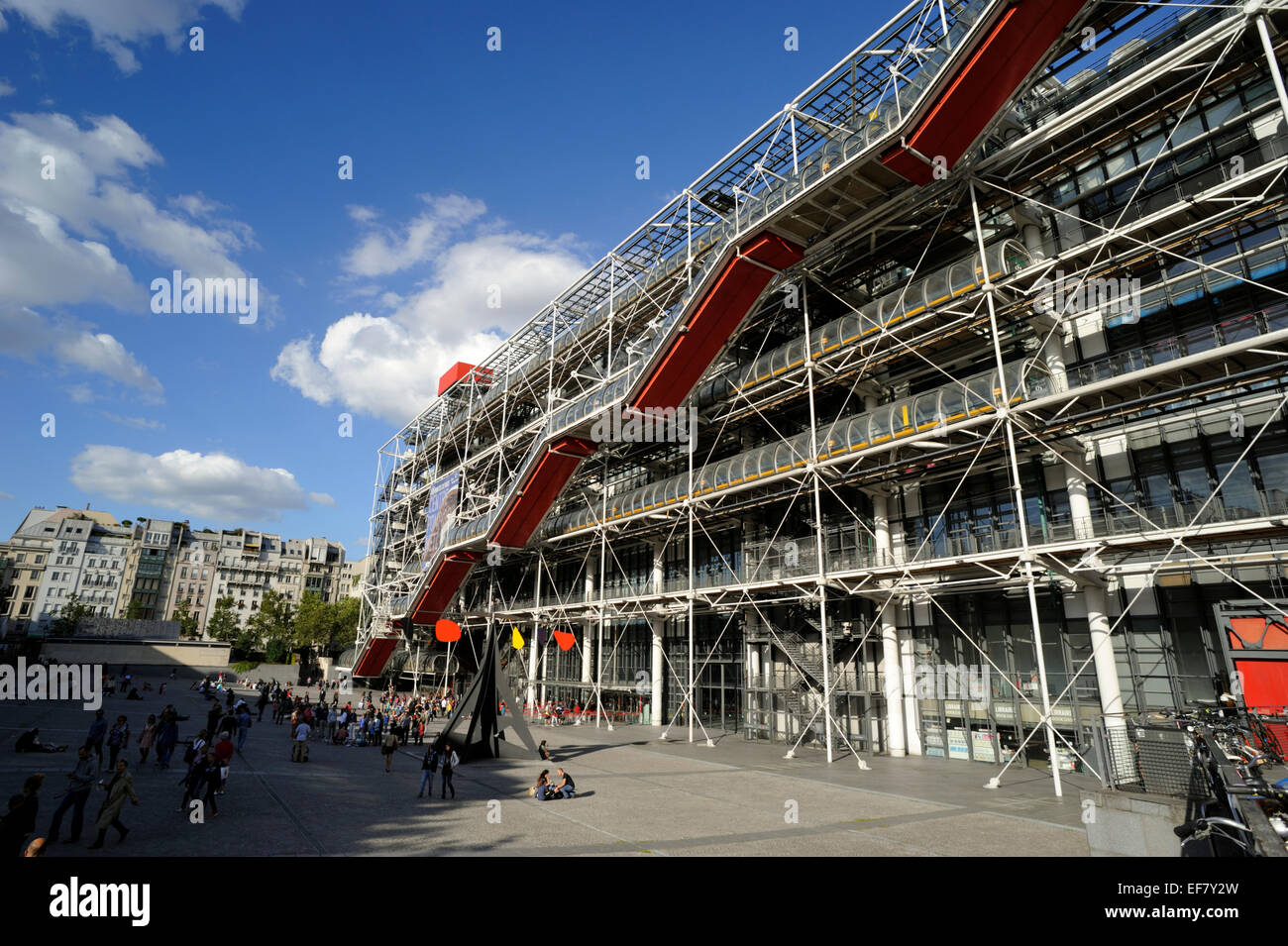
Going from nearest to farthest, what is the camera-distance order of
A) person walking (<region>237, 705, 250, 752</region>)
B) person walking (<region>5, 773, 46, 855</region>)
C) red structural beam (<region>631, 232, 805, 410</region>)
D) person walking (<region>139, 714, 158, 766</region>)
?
person walking (<region>5, 773, 46, 855</region>) → person walking (<region>139, 714, 158, 766</region>) → person walking (<region>237, 705, 250, 752</region>) → red structural beam (<region>631, 232, 805, 410</region>)

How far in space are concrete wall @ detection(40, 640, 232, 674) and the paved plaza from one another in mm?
47114

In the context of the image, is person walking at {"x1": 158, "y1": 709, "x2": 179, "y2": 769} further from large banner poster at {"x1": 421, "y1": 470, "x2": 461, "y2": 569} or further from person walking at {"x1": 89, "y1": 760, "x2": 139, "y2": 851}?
large banner poster at {"x1": 421, "y1": 470, "x2": 461, "y2": 569}

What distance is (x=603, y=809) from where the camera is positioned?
1130 centimetres

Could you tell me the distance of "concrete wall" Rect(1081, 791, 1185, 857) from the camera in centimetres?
597

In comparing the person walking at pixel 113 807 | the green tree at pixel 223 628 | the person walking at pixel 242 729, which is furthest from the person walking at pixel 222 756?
the green tree at pixel 223 628

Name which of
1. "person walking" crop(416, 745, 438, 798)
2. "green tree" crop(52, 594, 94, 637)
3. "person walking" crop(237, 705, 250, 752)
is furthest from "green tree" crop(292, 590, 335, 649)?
"person walking" crop(416, 745, 438, 798)

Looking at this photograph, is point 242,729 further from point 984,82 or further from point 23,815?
point 984,82

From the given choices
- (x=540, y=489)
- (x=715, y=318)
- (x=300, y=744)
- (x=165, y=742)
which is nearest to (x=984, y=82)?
(x=715, y=318)

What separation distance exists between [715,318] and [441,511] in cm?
2277

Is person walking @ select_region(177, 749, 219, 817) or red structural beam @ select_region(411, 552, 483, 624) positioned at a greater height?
red structural beam @ select_region(411, 552, 483, 624)

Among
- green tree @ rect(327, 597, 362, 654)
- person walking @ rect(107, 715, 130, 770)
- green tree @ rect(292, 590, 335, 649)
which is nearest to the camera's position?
person walking @ rect(107, 715, 130, 770)

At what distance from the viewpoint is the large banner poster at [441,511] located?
37.0 metres

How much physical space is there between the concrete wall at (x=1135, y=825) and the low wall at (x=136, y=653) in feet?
220
